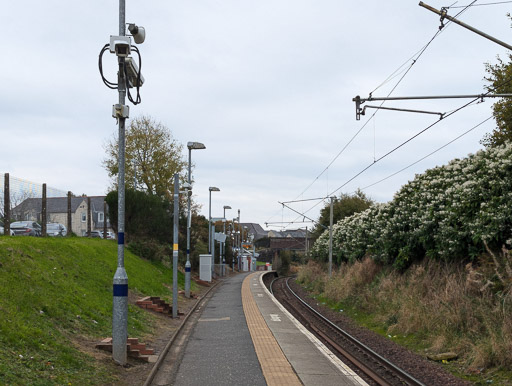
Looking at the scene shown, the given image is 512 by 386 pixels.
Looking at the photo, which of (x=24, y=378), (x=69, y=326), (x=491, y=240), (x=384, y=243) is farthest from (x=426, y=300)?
(x=24, y=378)

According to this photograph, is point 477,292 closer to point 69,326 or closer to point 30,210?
point 69,326

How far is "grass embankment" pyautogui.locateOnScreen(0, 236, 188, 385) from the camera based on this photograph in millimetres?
8234

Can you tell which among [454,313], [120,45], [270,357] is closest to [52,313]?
[270,357]

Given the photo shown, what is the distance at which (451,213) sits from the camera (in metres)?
15.4

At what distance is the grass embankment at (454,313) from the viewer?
411 inches

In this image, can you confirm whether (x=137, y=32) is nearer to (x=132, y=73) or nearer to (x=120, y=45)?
(x=120, y=45)

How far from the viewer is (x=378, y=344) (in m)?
14.9

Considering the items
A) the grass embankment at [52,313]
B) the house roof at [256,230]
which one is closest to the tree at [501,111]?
the grass embankment at [52,313]

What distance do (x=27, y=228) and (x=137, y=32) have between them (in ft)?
48.1

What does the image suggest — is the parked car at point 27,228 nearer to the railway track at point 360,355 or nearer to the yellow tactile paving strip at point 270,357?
the yellow tactile paving strip at point 270,357

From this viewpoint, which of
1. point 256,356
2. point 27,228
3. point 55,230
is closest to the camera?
point 256,356

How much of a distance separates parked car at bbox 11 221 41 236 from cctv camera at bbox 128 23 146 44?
14092 mm

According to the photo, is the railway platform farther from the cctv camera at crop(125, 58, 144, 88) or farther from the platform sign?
the platform sign

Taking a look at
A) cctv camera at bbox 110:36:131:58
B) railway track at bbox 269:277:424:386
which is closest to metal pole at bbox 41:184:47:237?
railway track at bbox 269:277:424:386
